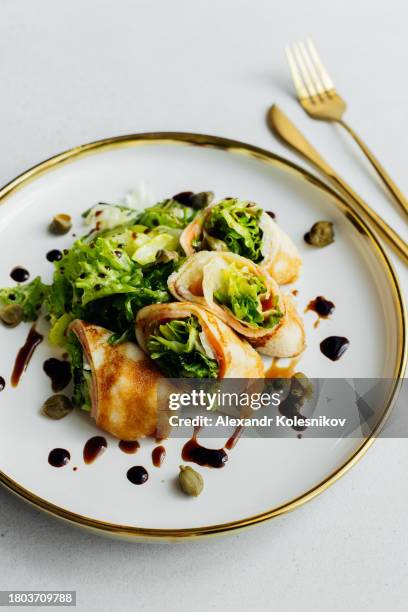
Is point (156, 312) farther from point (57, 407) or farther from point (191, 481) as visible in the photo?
point (191, 481)

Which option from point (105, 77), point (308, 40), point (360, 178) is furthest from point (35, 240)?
point (308, 40)

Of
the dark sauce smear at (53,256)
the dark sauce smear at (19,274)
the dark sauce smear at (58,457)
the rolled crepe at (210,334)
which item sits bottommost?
the dark sauce smear at (58,457)

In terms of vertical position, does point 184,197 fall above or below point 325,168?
below

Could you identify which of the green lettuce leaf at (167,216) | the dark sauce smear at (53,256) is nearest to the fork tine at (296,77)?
the green lettuce leaf at (167,216)

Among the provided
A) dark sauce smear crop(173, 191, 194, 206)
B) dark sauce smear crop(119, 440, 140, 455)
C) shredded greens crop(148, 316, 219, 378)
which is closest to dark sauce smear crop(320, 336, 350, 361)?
shredded greens crop(148, 316, 219, 378)

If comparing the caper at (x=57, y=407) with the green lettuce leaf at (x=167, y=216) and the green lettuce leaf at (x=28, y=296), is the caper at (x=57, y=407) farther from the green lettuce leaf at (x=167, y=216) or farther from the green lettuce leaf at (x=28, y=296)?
the green lettuce leaf at (x=167, y=216)

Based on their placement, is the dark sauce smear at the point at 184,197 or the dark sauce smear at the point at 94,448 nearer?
the dark sauce smear at the point at 94,448

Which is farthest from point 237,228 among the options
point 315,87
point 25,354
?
point 315,87
